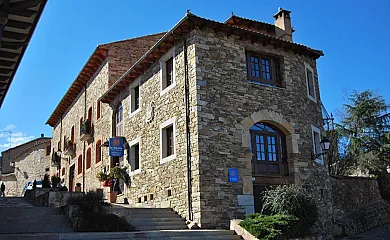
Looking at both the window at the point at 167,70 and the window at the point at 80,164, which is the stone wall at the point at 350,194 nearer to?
the window at the point at 167,70

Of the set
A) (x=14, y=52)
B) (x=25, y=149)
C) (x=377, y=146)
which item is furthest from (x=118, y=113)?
(x=25, y=149)

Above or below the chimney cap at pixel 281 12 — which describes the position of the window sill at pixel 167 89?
below

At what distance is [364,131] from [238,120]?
42.8 ft

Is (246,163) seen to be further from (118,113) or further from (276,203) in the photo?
(118,113)

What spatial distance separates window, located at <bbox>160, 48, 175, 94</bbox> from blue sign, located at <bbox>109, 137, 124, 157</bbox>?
3.90 meters

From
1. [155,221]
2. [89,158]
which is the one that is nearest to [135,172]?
[155,221]

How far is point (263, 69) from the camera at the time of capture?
577 inches

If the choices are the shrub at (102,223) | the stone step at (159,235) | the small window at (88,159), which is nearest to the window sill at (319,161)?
the stone step at (159,235)

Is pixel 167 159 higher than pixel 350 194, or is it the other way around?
pixel 167 159

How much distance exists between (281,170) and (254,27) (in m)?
6.73

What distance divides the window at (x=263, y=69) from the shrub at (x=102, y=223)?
6.25m

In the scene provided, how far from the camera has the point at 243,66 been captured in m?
13.9

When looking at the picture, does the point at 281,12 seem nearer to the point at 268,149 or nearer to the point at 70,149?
the point at 268,149

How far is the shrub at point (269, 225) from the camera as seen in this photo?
10.7m
